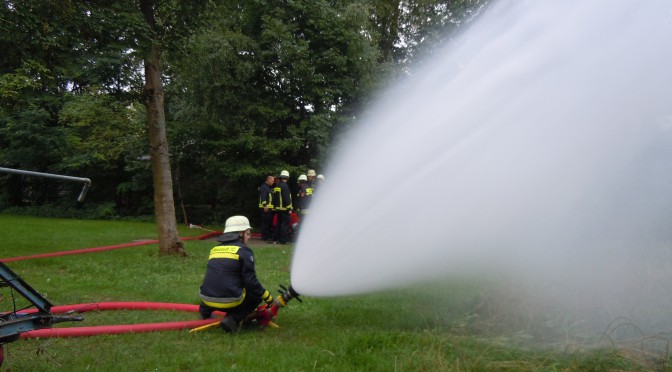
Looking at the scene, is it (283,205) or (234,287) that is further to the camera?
(283,205)

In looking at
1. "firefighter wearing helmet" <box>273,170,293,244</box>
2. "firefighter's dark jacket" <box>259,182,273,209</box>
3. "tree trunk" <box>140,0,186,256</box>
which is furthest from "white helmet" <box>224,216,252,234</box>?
"firefighter's dark jacket" <box>259,182,273,209</box>

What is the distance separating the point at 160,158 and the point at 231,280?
260 inches

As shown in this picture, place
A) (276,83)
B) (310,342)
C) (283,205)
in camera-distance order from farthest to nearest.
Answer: (276,83) → (283,205) → (310,342)

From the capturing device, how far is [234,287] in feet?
20.7

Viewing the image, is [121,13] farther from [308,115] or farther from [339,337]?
[308,115]

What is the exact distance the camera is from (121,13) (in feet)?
32.5

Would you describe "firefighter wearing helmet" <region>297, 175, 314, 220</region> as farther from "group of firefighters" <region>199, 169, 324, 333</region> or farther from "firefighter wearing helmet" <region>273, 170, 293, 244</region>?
"group of firefighters" <region>199, 169, 324, 333</region>

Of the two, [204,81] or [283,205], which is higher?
[204,81]

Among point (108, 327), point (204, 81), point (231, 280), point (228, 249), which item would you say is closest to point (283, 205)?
point (204, 81)

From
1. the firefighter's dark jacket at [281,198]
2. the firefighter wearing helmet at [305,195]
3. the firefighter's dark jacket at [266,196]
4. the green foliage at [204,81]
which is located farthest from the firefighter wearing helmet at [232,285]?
the firefighter's dark jacket at [266,196]

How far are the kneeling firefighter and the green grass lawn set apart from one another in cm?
26

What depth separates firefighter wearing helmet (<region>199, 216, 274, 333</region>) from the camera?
20.7 ft

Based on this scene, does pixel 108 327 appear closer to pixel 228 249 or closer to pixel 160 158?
pixel 228 249

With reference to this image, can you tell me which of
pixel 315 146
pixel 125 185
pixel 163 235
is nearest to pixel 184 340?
pixel 163 235
